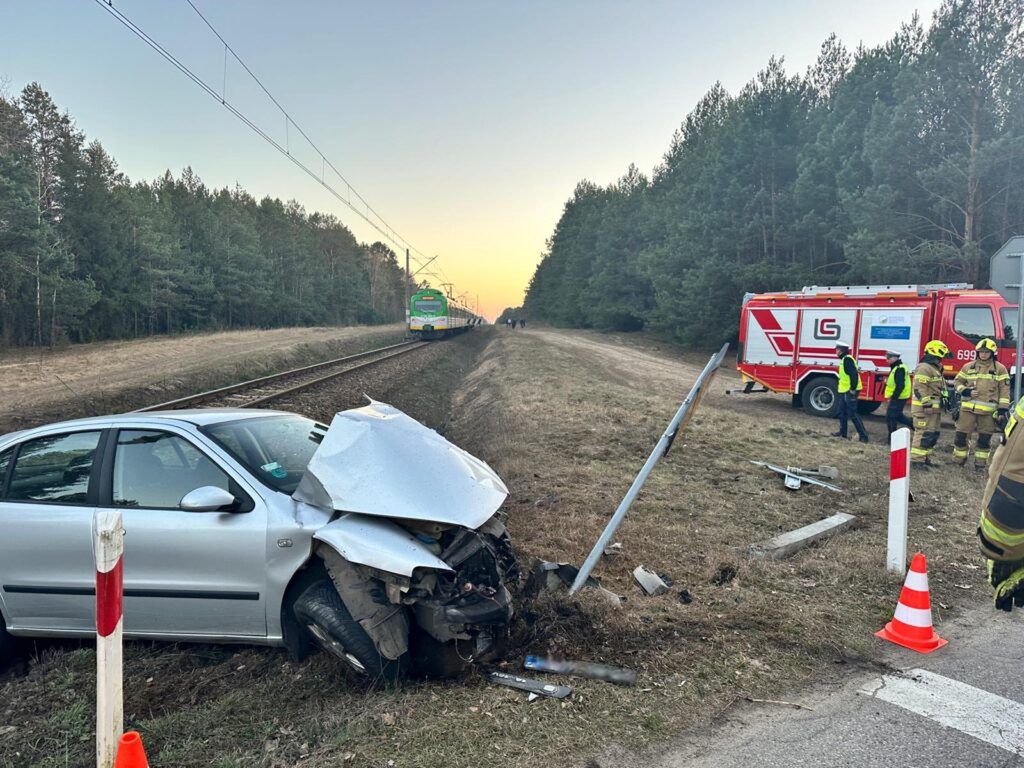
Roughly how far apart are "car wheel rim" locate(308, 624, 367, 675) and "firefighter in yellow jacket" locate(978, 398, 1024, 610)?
2885 millimetres

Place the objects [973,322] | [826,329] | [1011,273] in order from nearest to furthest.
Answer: [1011,273], [973,322], [826,329]

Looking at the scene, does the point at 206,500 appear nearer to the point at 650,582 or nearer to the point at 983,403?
the point at 650,582

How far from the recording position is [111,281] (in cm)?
4072

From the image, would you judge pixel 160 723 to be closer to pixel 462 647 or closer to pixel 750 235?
pixel 462 647

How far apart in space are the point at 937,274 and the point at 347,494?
83.5 feet

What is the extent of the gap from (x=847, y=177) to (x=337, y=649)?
28.1 m

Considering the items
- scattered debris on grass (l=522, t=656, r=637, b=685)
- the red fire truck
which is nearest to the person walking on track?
the red fire truck

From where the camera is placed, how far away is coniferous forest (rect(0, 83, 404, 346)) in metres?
30.4

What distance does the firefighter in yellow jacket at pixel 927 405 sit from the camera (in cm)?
912

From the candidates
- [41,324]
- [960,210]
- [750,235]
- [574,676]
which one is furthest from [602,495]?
[41,324]

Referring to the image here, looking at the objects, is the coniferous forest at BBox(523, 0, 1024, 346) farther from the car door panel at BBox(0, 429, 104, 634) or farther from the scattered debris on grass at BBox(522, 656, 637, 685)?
the car door panel at BBox(0, 429, 104, 634)

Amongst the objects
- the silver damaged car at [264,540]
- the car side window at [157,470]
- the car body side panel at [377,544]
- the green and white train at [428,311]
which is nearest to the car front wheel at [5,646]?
the silver damaged car at [264,540]

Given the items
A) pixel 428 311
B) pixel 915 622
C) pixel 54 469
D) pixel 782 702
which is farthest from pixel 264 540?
pixel 428 311

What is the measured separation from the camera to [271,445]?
4.05m
